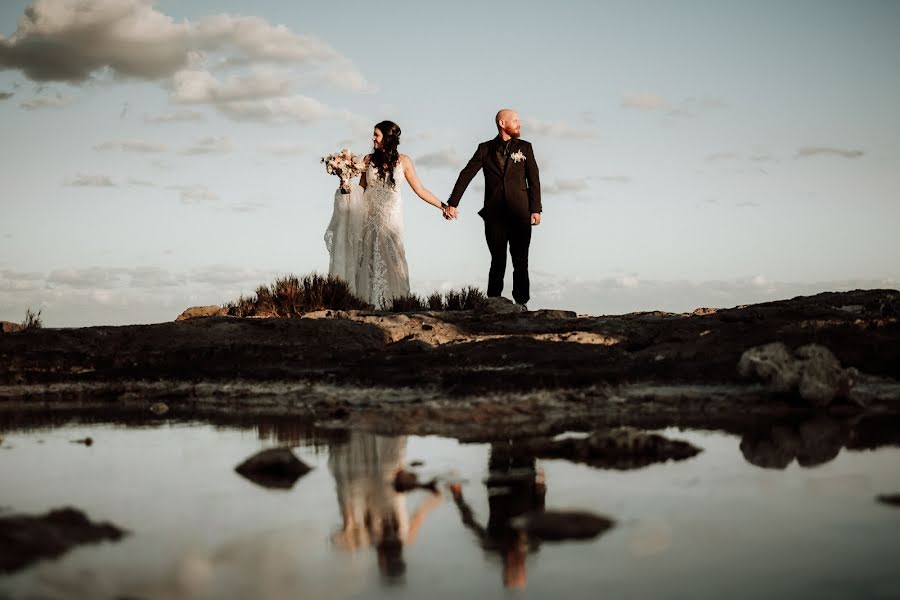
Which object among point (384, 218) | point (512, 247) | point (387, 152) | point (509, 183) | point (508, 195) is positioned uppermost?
point (387, 152)

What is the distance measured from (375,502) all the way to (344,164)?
13.7 metres

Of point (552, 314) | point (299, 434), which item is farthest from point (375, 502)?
point (552, 314)

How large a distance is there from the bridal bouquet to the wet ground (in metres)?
11.5

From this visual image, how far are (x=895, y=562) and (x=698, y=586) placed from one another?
25.3 inches

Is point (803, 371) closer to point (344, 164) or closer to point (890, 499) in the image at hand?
point (890, 499)

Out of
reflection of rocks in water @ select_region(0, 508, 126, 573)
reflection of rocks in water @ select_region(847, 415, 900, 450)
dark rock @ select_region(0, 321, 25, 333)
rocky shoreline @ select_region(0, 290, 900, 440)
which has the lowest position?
reflection of rocks in water @ select_region(0, 508, 126, 573)

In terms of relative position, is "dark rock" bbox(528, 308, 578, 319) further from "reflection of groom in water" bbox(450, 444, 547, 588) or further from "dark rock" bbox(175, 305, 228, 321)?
"reflection of groom in water" bbox(450, 444, 547, 588)

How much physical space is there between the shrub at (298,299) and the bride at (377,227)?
0.47m

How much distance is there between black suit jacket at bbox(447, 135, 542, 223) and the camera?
52.8 feet

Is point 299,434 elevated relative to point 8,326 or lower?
lower

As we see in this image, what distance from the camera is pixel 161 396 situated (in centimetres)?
938

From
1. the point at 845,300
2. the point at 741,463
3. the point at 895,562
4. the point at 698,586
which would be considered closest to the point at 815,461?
the point at 741,463

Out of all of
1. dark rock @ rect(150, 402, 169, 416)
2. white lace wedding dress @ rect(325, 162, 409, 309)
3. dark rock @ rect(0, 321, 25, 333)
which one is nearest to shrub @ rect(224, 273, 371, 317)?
white lace wedding dress @ rect(325, 162, 409, 309)

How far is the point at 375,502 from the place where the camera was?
4.30 meters
